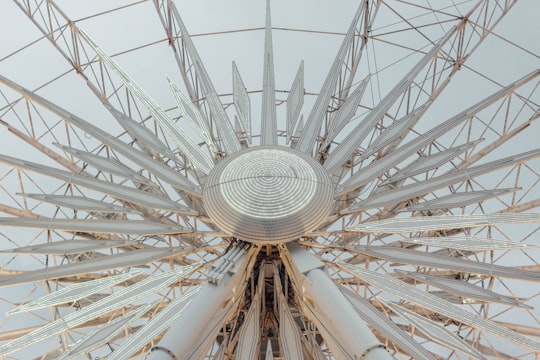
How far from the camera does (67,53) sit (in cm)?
2697

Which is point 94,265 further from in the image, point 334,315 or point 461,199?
point 461,199

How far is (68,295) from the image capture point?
57.0ft

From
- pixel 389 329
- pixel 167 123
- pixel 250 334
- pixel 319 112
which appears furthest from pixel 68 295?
pixel 319 112

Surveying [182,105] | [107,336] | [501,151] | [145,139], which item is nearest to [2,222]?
[107,336]

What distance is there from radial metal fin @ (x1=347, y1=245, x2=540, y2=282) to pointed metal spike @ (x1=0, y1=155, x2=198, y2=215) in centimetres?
550

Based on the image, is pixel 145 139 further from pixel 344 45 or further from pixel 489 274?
pixel 489 274

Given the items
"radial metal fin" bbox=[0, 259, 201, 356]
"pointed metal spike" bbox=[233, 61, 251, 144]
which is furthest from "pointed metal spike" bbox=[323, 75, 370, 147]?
"radial metal fin" bbox=[0, 259, 201, 356]

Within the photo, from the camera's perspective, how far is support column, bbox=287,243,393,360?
1341cm

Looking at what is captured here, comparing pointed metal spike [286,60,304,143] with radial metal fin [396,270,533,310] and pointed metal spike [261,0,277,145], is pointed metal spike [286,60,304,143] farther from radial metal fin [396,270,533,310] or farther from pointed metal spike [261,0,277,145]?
radial metal fin [396,270,533,310]

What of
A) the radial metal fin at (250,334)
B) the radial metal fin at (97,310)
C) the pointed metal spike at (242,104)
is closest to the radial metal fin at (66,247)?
the radial metal fin at (97,310)

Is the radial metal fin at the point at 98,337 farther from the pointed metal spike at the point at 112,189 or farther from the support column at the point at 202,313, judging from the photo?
the pointed metal spike at the point at 112,189

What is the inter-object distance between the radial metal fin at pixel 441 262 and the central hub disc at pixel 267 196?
1.75 m

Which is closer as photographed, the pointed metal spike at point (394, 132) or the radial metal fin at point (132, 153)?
the radial metal fin at point (132, 153)

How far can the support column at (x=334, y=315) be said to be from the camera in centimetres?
1341
